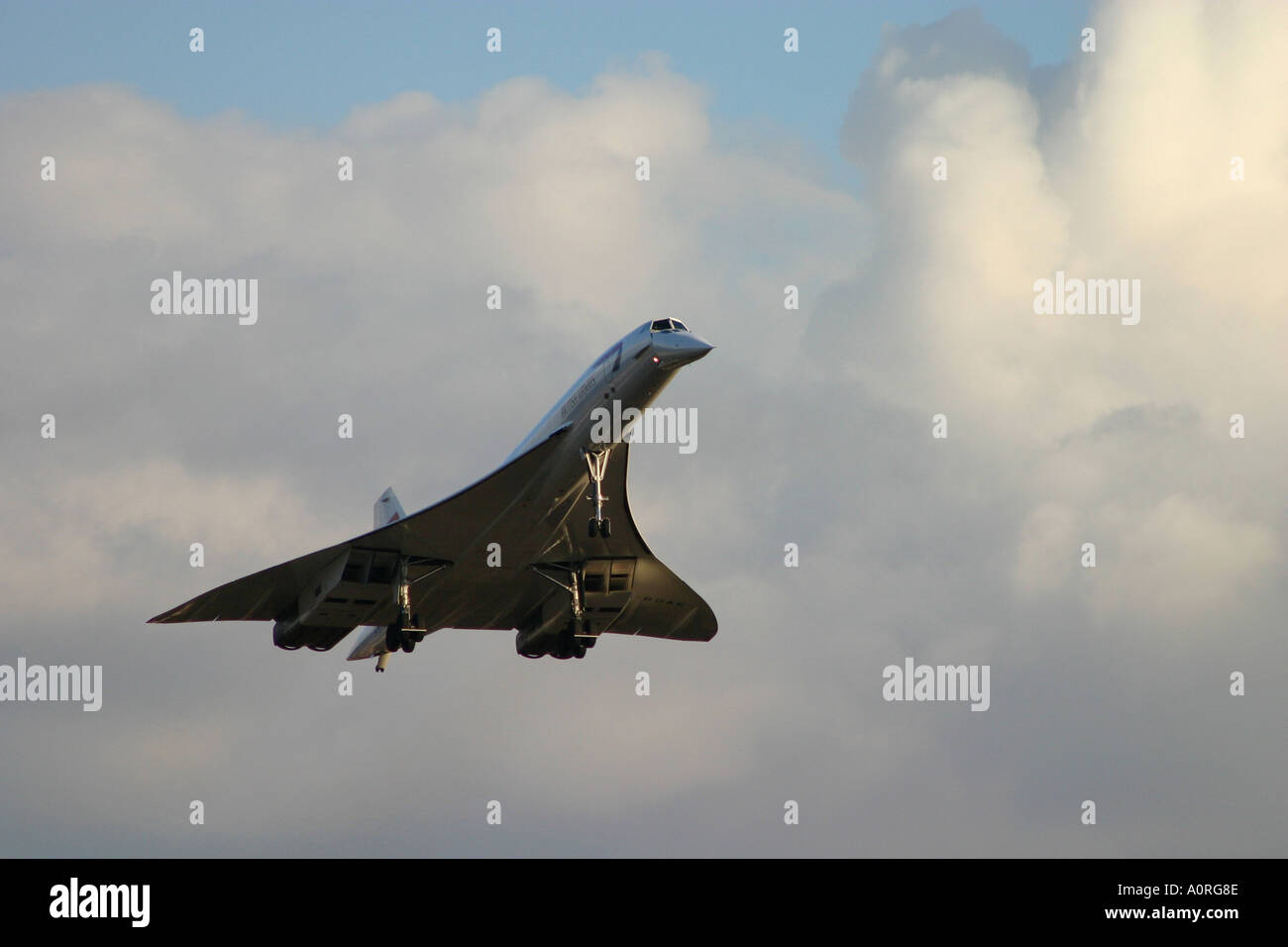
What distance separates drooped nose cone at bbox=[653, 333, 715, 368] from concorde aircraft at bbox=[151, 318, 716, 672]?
0.03 m

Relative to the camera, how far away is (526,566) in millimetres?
39094

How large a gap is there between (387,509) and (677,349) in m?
16.1

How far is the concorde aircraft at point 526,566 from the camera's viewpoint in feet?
109

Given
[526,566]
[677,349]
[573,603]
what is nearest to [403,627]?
[526,566]

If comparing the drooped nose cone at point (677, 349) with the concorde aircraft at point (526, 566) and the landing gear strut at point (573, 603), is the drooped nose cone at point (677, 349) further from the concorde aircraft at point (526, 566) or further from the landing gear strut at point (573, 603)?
the landing gear strut at point (573, 603)

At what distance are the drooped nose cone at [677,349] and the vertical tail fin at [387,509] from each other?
1491cm

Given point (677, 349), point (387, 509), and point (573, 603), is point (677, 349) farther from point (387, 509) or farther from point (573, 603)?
point (387, 509)

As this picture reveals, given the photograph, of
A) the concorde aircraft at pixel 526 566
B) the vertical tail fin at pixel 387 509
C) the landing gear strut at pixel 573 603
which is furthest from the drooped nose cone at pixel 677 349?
the vertical tail fin at pixel 387 509

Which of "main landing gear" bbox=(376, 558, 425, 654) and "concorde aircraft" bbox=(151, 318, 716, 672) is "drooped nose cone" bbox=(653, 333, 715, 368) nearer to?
"concorde aircraft" bbox=(151, 318, 716, 672)
